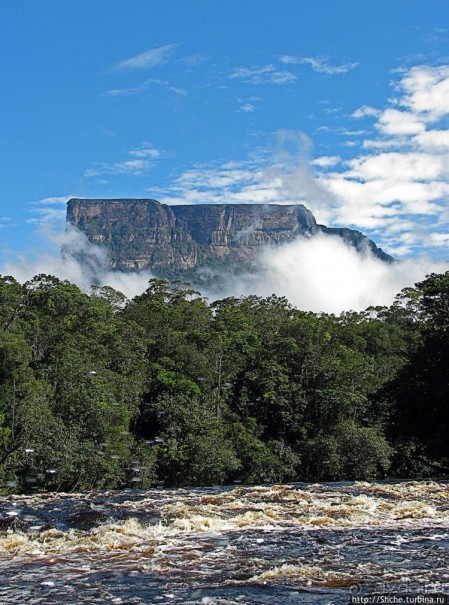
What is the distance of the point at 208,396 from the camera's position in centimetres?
4562

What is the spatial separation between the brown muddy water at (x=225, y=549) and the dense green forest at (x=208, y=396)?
42.7 feet

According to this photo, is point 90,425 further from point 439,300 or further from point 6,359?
point 439,300

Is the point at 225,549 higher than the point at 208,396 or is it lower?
lower

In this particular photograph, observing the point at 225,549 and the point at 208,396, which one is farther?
the point at 208,396

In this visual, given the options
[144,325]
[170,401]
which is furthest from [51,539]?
[144,325]

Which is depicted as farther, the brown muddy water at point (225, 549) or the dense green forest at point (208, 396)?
the dense green forest at point (208, 396)

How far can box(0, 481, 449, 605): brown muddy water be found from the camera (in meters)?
9.89

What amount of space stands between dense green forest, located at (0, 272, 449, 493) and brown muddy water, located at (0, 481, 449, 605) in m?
13.0

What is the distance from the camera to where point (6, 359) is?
35.5 meters

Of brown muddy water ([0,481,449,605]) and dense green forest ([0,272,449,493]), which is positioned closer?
brown muddy water ([0,481,449,605])

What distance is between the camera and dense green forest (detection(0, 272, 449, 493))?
3275 centimetres

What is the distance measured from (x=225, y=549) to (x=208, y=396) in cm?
3298

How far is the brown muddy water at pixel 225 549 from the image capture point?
989 centimetres

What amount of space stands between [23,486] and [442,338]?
68.1 ft
